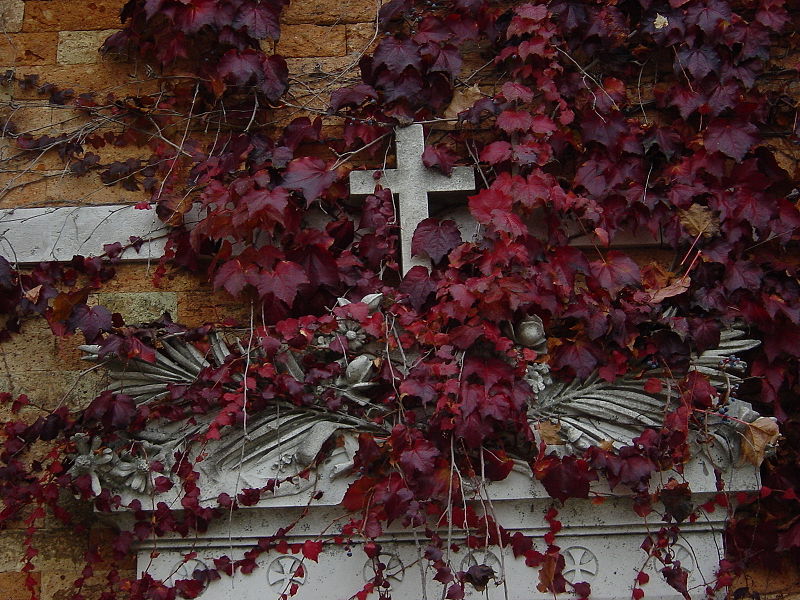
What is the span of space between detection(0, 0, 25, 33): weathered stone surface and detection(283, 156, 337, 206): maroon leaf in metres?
1.31

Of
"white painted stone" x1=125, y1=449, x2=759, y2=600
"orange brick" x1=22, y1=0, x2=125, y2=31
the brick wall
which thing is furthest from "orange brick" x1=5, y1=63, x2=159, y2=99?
"white painted stone" x1=125, y1=449, x2=759, y2=600

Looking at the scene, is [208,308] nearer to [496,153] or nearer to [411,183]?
[411,183]

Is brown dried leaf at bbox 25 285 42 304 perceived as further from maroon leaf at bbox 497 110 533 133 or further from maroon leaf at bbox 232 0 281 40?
maroon leaf at bbox 497 110 533 133

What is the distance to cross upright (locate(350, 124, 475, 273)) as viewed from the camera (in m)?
3.30

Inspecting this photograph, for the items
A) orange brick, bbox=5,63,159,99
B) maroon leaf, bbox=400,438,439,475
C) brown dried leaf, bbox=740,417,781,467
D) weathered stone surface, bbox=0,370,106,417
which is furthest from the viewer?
orange brick, bbox=5,63,159,99

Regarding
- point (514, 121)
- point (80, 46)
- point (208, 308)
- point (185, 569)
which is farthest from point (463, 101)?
point (185, 569)

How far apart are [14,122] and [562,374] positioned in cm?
223

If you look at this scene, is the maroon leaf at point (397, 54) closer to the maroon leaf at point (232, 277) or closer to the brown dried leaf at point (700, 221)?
the maroon leaf at point (232, 277)

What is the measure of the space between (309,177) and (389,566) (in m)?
1.32

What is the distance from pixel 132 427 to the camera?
3.06m

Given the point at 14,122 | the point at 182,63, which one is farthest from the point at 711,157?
the point at 14,122

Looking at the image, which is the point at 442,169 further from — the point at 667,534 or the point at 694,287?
the point at 667,534

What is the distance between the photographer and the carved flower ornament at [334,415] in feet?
9.93

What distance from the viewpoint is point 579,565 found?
306cm
